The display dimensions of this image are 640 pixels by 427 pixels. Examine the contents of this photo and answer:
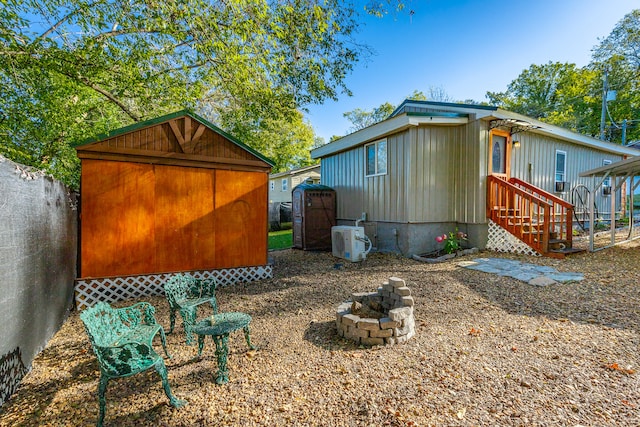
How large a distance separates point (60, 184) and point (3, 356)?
7.29 ft

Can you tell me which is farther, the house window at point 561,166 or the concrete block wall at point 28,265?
the house window at point 561,166

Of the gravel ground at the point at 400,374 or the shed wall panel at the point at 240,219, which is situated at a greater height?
the shed wall panel at the point at 240,219

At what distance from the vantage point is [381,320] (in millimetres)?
2840

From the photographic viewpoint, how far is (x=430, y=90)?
22625 mm

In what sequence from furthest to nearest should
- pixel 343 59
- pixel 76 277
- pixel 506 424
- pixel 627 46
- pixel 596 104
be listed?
1. pixel 596 104
2. pixel 627 46
3. pixel 343 59
4. pixel 76 277
5. pixel 506 424

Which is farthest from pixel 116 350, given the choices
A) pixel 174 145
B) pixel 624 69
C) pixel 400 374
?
pixel 624 69

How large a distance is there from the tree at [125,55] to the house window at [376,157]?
2.73 m

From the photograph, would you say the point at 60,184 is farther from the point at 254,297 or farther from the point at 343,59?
the point at 343,59

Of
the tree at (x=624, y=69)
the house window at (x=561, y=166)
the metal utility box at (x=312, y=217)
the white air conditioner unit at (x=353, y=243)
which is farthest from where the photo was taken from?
the tree at (x=624, y=69)

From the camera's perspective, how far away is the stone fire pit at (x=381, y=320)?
2.82 meters

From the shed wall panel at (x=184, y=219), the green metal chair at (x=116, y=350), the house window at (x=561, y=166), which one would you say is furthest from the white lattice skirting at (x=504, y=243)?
the green metal chair at (x=116, y=350)

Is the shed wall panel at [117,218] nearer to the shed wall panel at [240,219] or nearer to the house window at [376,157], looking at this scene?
the shed wall panel at [240,219]

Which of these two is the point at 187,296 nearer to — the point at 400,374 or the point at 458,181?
the point at 400,374

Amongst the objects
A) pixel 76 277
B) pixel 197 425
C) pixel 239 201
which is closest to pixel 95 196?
pixel 76 277
